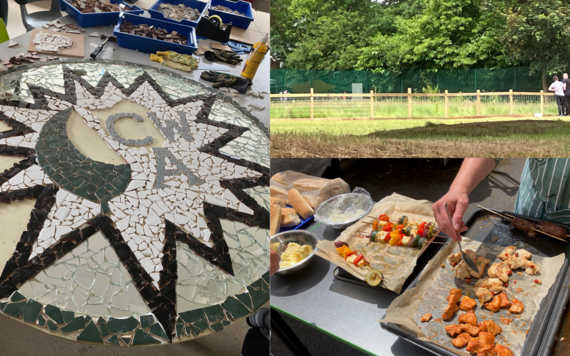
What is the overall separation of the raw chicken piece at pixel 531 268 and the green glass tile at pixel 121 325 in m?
1.19

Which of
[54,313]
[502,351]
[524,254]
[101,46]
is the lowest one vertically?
[54,313]

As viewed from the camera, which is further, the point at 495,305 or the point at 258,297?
the point at 258,297

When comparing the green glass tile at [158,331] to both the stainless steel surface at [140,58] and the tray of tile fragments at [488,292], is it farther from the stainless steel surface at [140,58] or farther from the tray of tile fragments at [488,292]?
the stainless steel surface at [140,58]

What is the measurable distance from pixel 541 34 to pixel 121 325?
1.89 meters

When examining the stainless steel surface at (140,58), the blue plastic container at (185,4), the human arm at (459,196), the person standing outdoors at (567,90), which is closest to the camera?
the human arm at (459,196)

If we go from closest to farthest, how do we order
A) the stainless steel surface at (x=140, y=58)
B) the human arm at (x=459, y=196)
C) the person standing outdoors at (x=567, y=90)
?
1. the human arm at (x=459, y=196)
2. the person standing outdoors at (x=567, y=90)
3. the stainless steel surface at (x=140, y=58)

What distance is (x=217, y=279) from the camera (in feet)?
5.50

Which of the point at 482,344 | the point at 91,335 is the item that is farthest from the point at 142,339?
the point at 482,344

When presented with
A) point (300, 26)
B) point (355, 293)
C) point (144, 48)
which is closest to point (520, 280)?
point (355, 293)

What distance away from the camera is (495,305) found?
0.89 metres

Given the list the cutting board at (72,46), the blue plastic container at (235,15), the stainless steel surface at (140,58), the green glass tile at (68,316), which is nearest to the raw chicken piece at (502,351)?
the green glass tile at (68,316)

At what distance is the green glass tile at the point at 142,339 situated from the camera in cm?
143

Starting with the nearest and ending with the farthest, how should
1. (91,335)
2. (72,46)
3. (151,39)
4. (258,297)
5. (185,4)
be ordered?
1. (91,335)
2. (258,297)
3. (72,46)
4. (151,39)
5. (185,4)

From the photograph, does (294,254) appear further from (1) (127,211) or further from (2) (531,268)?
(1) (127,211)
